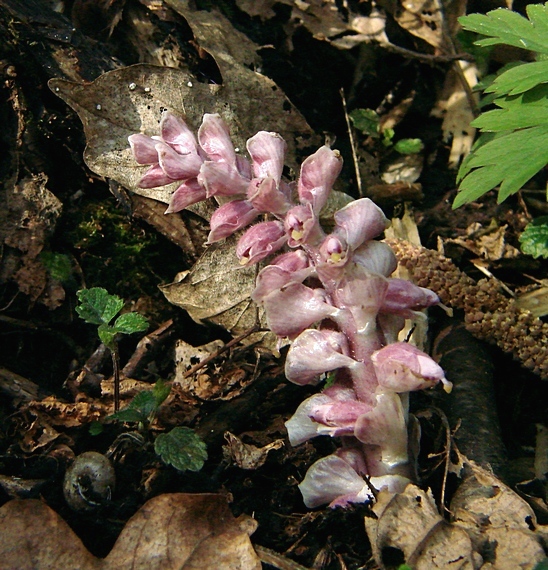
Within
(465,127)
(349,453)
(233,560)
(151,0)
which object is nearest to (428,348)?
(349,453)

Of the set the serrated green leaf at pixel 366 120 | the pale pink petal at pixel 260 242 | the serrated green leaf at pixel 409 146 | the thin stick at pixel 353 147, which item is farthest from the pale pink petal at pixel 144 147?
the serrated green leaf at pixel 409 146

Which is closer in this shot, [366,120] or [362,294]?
[362,294]

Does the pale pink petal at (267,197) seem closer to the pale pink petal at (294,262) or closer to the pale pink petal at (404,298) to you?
the pale pink petal at (294,262)

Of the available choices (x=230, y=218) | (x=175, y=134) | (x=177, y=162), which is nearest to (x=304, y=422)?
(x=230, y=218)

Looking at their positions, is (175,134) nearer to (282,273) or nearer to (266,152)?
(266,152)

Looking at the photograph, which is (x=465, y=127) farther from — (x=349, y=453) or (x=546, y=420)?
(x=349, y=453)
